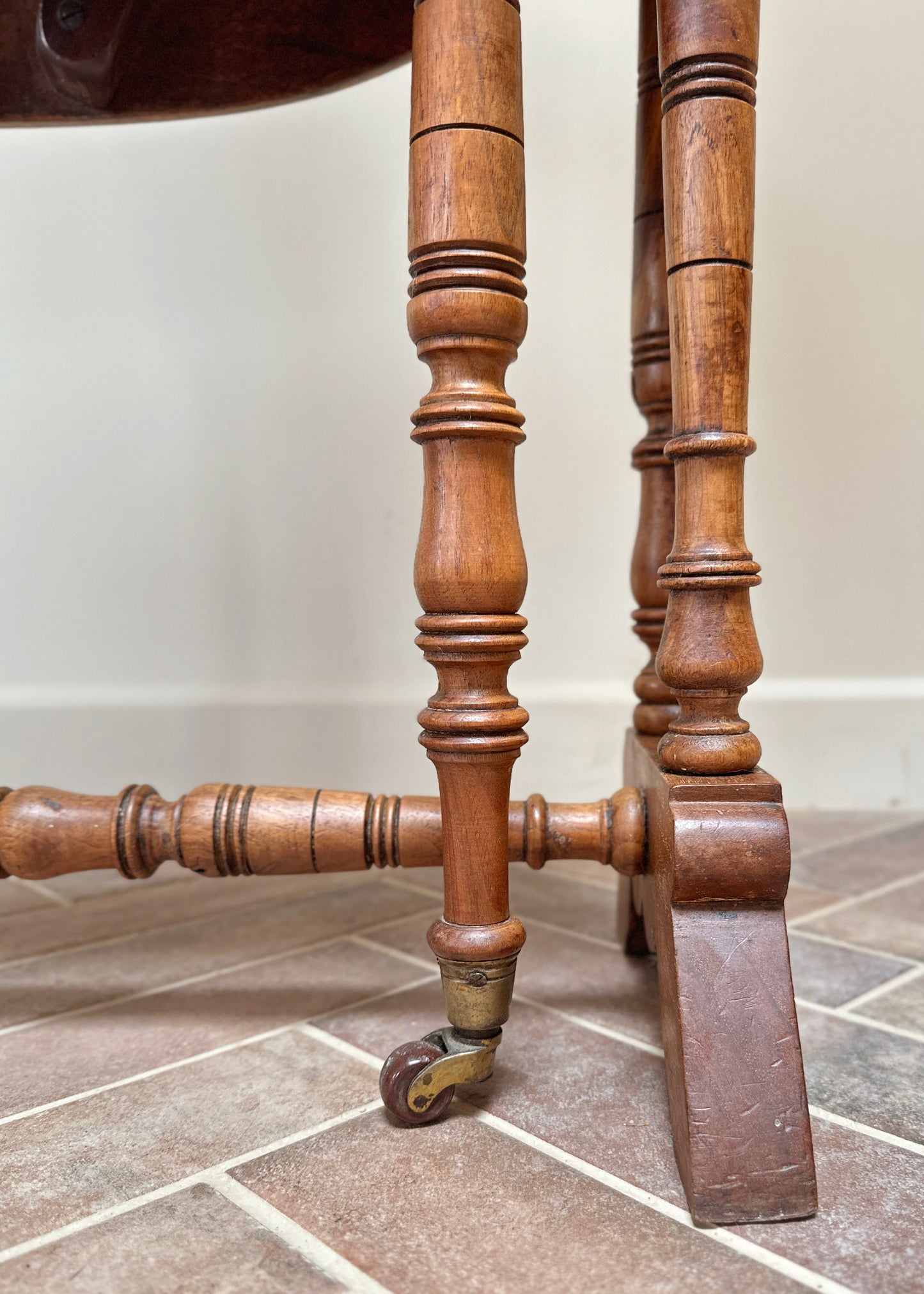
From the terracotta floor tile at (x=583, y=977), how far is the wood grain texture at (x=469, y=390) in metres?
0.21

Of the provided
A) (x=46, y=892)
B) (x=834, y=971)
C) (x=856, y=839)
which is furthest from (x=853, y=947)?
(x=46, y=892)

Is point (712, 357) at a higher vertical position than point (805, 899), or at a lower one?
higher

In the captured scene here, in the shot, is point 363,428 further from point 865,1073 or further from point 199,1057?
point 865,1073

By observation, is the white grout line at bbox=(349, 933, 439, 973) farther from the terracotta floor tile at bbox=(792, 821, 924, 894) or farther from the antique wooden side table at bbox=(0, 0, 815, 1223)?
the terracotta floor tile at bbox=(792, 821, 924, 894)

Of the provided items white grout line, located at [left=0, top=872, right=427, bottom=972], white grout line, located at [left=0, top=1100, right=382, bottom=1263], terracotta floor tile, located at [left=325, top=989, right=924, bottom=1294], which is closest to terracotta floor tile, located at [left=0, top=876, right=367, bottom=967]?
white grout line, located at [left=0, top=872, right=427, bottom=972]

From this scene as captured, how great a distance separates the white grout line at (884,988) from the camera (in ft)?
2.89

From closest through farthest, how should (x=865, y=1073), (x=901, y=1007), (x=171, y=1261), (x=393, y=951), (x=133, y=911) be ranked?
(x=171, y=1261) → (x=865, y=1073) → (x=901, y=1007) → (x=393, y=951) → (x=133, y=911)

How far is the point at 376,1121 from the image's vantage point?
26.7 inches

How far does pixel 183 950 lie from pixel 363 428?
0.81m

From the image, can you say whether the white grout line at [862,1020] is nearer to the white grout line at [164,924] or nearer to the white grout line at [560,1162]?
the white grout line at [560,1162]

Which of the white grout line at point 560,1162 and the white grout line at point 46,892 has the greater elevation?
the white grout line at point 46,892

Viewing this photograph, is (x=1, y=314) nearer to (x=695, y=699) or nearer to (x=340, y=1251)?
(x=695, y=699)

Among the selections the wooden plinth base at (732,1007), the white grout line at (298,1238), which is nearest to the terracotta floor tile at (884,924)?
the wooden plinth base at (732,1007)

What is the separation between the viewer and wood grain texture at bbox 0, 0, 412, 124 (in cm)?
90
